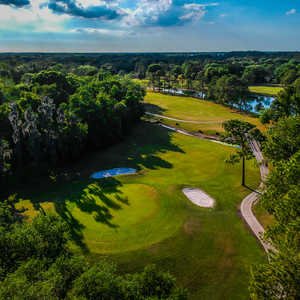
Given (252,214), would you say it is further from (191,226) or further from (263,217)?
(191,226)

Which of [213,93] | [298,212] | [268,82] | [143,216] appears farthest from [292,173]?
[268,82]

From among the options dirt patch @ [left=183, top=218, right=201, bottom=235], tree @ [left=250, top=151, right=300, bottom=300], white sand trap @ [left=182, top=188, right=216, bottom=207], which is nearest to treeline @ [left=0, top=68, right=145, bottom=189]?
white sand trap @ [left=182, top=188, right=216, bottom=207]

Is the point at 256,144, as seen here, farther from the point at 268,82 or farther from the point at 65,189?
the point at 268,82

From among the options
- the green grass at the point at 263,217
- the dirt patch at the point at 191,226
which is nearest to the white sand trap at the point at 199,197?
the dirt patch at the point at 191,226

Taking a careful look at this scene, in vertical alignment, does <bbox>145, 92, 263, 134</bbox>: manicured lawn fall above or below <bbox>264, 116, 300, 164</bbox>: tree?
below

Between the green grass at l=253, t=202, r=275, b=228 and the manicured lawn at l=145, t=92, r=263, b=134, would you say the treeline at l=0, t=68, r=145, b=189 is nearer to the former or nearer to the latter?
the manicured lawn at l=145, t=92, r=263, b=134

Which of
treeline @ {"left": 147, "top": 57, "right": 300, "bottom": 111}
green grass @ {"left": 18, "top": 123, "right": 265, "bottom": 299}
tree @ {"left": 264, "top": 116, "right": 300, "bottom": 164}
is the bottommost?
green grass @ {"left": 18, "top": 123, "right": 265, "bottom": 299}
